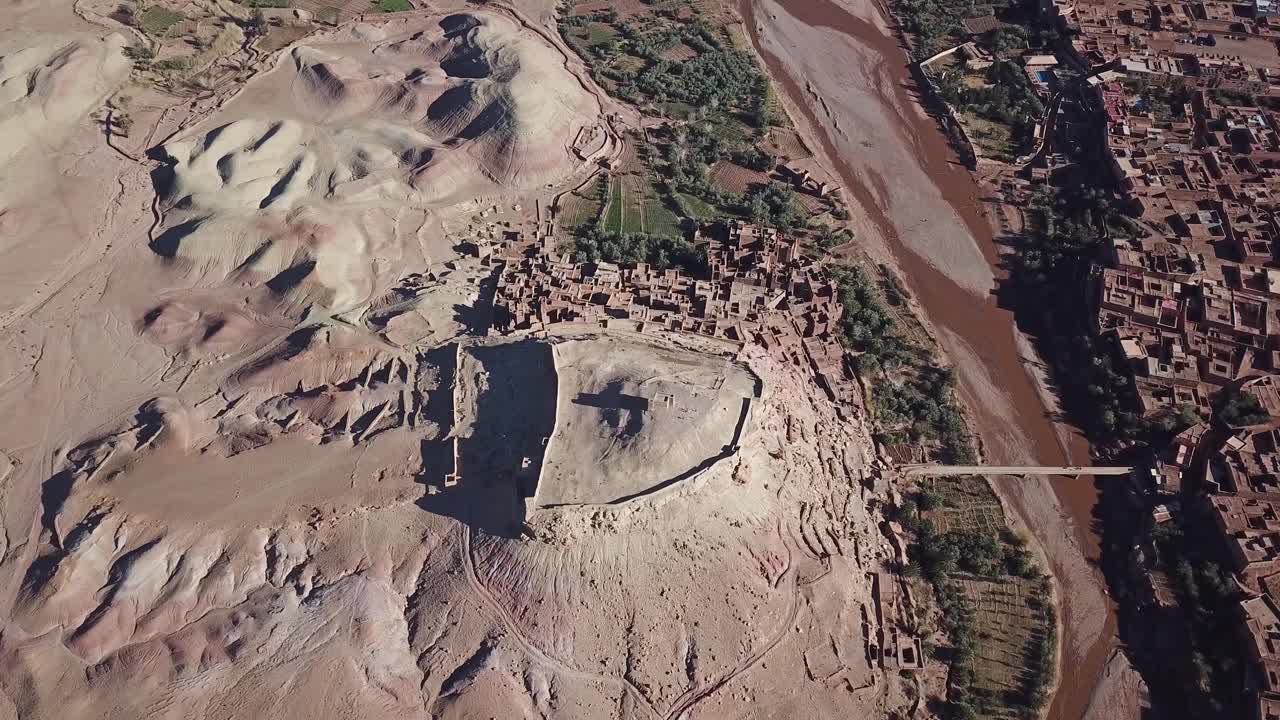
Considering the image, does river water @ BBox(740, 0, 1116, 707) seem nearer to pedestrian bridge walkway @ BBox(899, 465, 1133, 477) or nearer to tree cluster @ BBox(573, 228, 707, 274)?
pedestrian bridge walkway @ BBox(899, 465, 1133, 477)

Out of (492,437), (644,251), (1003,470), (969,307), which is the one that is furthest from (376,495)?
(969,307)

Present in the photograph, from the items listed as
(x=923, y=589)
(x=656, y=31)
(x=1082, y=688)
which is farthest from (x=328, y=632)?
(x=656, y=31)

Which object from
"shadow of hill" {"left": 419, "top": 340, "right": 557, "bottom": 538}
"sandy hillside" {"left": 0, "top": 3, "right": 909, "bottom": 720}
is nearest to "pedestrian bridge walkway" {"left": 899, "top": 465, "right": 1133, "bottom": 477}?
"sandy hillside" {"left": 0, "top": 3, "right": 909, "bottom": 720}

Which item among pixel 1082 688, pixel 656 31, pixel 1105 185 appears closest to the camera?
pixel 1082 688

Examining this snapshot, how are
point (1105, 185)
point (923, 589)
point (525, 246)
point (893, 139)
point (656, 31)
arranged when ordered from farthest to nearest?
point (656, 31) → point (893, 139) → point (1105, 185) → point (525, 246) → point (923, 589)

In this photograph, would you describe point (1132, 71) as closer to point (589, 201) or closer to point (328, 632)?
point (589, 201)
